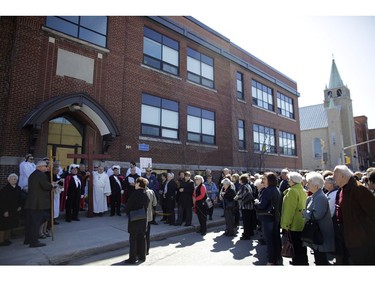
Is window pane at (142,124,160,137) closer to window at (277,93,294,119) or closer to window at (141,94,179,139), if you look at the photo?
window at (141,94,179,139)

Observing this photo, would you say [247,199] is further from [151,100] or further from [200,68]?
[200,68]

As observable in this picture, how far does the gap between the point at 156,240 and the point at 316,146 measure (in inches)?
2067

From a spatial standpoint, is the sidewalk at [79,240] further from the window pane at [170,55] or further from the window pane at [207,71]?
the window pane at [207,71]

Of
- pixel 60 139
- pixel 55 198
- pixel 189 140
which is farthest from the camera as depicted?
pixel 189 140

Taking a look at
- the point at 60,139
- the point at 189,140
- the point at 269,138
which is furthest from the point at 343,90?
the point at 60,139

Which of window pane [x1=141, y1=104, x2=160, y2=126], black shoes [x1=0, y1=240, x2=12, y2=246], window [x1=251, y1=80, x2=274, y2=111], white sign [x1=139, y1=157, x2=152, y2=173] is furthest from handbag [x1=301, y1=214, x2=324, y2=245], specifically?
window [x1=251, y1=80, x2=274, y2=111]

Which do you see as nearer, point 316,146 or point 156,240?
point 156,240

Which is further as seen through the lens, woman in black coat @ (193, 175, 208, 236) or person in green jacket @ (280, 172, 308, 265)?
woman in black coat @ (193, 175, 208, 236)

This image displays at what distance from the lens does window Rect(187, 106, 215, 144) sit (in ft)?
55.5

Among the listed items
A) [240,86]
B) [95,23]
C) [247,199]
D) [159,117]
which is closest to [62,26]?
[95,23]

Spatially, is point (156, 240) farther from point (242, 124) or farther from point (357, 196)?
point (242, 124)

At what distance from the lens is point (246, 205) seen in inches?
309

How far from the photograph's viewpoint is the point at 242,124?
2109 centimetres

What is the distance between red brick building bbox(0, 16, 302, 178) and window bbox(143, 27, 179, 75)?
0.07 metres
